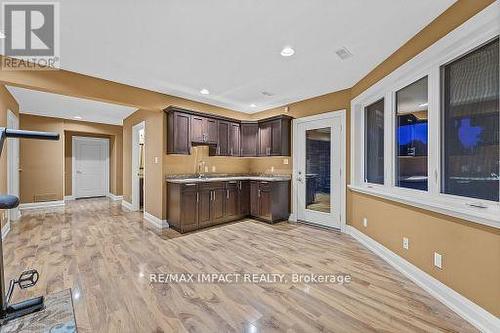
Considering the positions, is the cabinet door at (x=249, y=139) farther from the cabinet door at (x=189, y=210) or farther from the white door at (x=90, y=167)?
the white door at (x=90, y=167)

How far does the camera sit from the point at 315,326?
5.76 ft

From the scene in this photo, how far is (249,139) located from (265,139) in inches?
17.2

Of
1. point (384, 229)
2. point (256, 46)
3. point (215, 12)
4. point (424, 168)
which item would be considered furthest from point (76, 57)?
point (384, 229)

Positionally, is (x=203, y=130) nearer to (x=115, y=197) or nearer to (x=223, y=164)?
(x=223, y=164)

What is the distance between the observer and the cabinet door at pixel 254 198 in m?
4.98

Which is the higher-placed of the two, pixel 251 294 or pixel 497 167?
pixel 497 167

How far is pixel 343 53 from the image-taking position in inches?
111

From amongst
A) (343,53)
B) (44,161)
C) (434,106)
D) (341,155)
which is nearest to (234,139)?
(341,155)

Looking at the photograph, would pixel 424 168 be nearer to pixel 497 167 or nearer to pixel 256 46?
pixel 497 167

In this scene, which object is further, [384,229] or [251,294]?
[384,229]

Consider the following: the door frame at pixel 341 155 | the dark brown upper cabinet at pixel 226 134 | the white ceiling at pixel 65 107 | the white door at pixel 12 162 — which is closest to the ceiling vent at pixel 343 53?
the door frame at pixel 341 155

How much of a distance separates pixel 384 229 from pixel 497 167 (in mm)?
1507

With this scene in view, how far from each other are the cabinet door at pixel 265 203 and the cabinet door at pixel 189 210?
55.2 inches

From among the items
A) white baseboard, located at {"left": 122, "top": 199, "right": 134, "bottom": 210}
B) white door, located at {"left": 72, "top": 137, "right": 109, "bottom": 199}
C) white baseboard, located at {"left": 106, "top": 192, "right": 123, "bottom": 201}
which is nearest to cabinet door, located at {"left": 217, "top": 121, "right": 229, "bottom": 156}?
white baseboard, located at {"left": 122, "top": 199, "right": 134, "bottom": 210}
